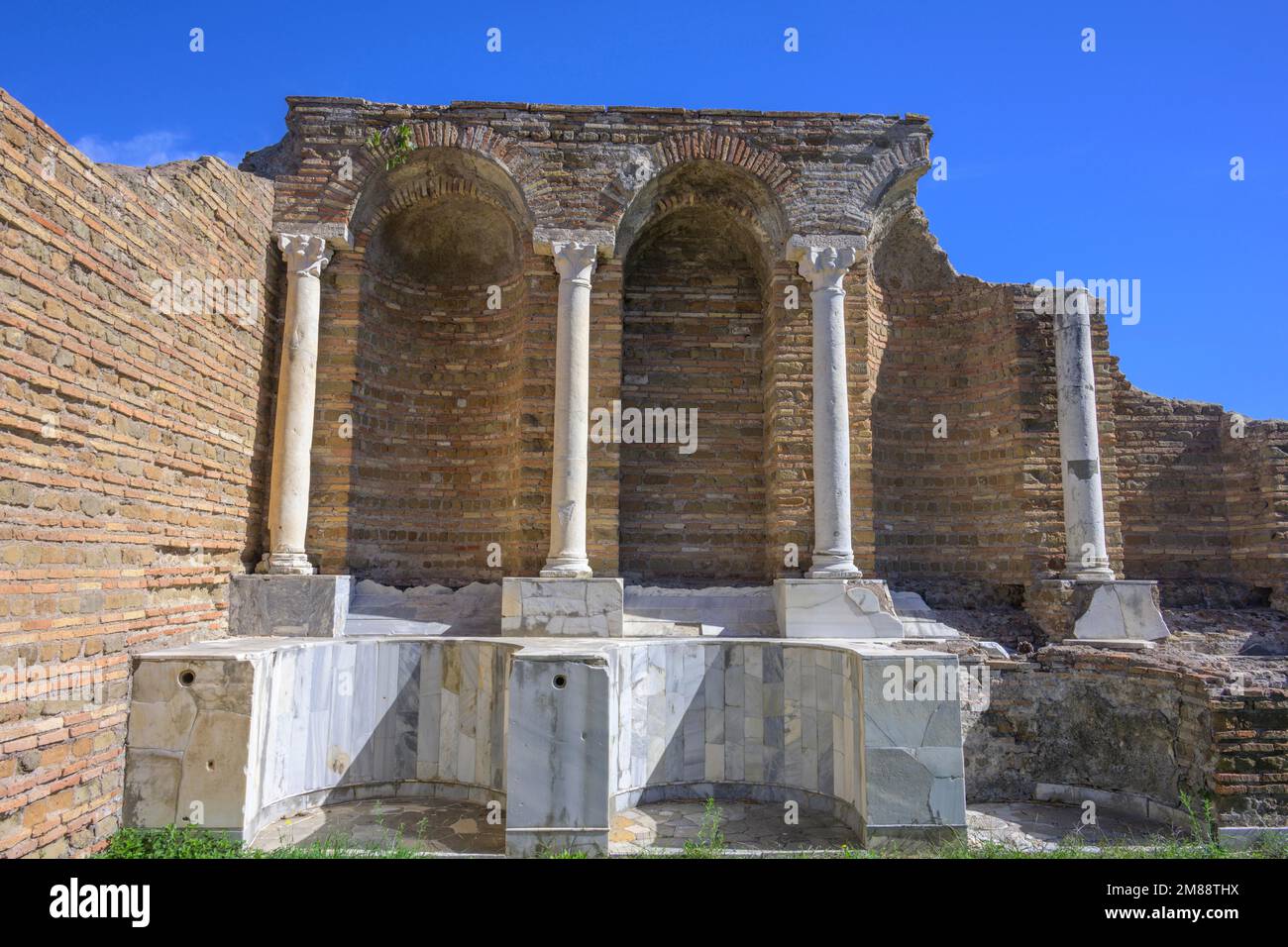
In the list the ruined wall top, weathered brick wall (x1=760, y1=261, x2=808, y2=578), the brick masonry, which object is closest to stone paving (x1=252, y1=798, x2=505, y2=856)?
the brick masonry

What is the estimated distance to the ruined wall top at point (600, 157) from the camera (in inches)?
367

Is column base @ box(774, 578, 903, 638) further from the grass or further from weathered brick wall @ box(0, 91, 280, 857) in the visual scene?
weathered brick wall @ box(0, 91, 280, 857)

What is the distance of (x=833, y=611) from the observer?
8688 millimetres

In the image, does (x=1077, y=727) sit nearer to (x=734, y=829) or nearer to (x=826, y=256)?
(x=734, y=829)

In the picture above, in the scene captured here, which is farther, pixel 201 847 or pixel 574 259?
pixel 574 259

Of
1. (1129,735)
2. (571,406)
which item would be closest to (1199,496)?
(1129,735)

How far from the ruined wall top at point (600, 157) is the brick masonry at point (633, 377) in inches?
1.2

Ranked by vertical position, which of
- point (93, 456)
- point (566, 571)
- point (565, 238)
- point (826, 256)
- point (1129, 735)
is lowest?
point (1129, 735)

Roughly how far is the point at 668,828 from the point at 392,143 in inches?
310

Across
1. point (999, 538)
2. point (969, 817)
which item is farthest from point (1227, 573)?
point (969, 817)

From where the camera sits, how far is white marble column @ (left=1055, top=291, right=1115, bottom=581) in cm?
957

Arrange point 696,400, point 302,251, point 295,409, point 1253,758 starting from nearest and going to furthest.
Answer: point 1253,758 → point 295,409 → point 302,251 → point 696,400
